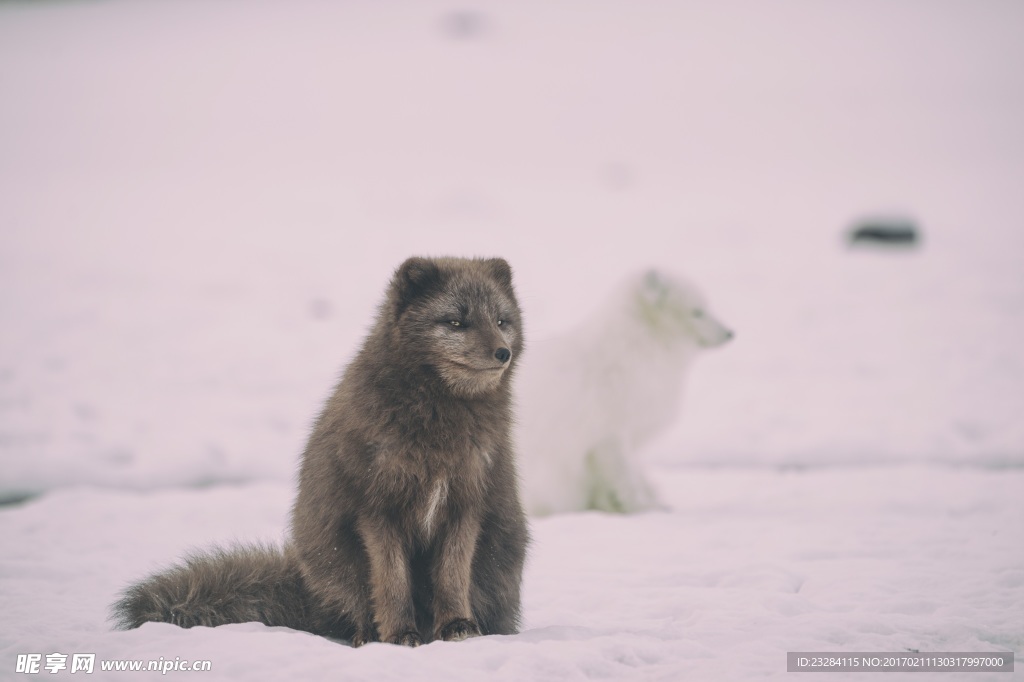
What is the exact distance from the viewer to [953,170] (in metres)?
16.8

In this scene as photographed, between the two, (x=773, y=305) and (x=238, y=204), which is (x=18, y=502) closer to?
(x=238, y=204)

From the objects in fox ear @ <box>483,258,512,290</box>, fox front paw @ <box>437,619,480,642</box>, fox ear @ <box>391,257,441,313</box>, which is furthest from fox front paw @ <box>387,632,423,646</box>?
fox ear @ <box>483,258,512,290</box>

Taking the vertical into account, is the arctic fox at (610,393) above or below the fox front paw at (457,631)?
above

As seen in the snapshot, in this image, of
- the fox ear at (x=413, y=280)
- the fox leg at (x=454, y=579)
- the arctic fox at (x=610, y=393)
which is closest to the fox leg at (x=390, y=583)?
the fox leg at (x=454, y=579)

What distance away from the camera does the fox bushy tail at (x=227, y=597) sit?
11.8ft

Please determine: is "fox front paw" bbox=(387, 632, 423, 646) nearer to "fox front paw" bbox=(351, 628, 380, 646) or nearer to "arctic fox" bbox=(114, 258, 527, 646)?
"arctic fox" bbox=(114, 258, 527, 646)

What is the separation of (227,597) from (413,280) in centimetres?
146

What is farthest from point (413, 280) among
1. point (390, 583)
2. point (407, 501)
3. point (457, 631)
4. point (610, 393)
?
point (610, 393)

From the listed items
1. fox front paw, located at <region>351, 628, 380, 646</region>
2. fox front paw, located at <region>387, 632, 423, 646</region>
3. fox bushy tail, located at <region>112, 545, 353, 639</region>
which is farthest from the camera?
fox bushy tail, located at <region>112, 545, 353, 639</region>

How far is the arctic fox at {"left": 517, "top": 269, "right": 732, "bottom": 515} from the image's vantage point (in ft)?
22.6

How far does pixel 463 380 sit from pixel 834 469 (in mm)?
5940

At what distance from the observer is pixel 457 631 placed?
3453 mm

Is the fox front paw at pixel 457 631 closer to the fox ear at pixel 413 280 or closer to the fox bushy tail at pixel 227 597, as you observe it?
the fox bushy tail at pixel 227 597

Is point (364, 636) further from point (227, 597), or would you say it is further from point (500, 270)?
point (500, 270)
